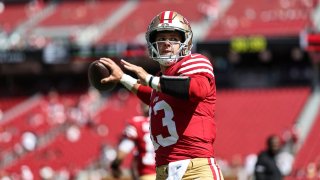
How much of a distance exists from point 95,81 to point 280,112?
660 inches

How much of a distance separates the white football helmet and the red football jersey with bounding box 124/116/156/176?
3.37 meters

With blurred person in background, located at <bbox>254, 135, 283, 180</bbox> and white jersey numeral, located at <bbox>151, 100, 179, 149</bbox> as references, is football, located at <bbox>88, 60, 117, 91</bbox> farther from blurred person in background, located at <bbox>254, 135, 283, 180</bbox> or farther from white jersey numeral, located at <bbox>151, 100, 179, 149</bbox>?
blurred person in background, located at <bbox>254, 135, 283, 180</bbox>

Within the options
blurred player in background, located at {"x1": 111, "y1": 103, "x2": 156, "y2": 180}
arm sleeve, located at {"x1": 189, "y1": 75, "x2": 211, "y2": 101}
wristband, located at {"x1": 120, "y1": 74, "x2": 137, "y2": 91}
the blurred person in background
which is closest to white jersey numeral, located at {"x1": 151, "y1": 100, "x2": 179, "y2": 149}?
wristband, located at {"x1": 120, "y1": 74, "x2": 137, "y2": 91}

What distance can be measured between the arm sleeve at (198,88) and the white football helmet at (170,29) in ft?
0.83

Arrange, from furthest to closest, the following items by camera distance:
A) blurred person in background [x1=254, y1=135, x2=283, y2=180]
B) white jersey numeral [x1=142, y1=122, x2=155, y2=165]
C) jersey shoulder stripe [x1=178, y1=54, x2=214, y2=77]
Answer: blurred person in background [x1=254, y1=135, x2=283, y2=180]
white jersey numeral [x1=142, y1=122, x2=155, y2=165]
jersey shoulder stripe [x1=178, y1=54, x2=214, y2=77]

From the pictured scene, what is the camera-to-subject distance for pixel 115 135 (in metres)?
→ 21.4

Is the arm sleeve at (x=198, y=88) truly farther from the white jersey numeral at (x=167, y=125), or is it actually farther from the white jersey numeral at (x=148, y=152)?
the white jersey numeral at (x=148, y=152)

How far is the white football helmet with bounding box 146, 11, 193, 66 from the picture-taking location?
457 cm

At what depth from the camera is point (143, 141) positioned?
26.1 feet

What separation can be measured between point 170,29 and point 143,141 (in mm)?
3530

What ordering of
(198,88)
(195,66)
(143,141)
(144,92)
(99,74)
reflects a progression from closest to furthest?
1. (198,88)
2. (195,66)
3. (99,74)
4. (144,92)
5. (143,141)

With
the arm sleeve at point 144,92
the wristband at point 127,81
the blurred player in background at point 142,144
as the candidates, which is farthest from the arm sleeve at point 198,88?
the blurred player in background at point 142,144

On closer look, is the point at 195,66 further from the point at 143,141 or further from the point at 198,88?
the point at 143,141

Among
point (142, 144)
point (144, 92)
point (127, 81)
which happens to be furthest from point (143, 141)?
point (127, 81)
